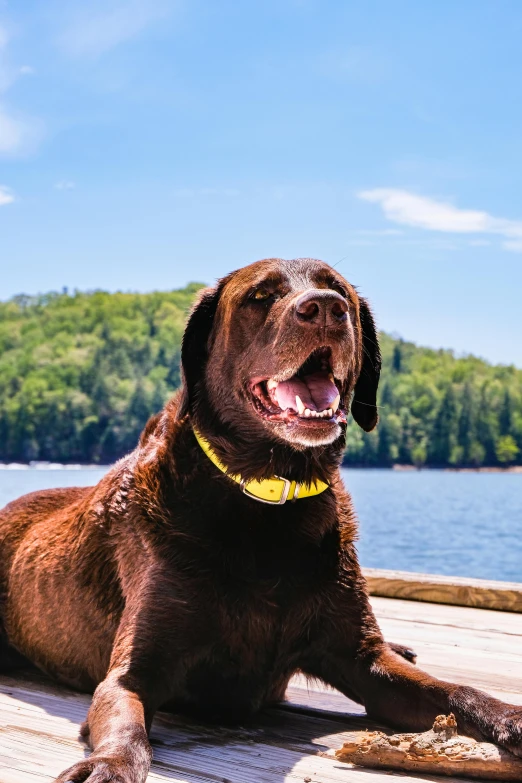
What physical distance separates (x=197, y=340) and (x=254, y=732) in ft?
3.95

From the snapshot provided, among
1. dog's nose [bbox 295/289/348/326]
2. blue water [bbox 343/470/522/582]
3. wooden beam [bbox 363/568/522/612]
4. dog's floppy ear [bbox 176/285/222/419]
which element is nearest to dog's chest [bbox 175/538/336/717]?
dog's floppy ear [bbox 176/285/222/419]

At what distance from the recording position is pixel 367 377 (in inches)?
124

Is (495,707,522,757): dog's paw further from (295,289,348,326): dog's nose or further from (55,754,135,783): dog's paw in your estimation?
(295,289,348,326): dog's nose

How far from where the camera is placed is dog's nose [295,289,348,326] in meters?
2.46

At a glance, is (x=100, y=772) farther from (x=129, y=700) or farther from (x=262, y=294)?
(x=262, y=294)

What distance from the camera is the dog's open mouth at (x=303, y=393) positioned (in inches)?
103

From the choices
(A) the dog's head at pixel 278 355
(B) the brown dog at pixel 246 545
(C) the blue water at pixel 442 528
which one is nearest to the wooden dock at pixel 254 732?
(B) the brown dog at pixel 246 545

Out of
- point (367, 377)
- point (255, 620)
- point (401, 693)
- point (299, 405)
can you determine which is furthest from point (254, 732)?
point (367, 377)

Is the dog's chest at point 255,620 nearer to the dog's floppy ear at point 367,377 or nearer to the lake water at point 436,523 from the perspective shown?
the dog's floppy ear at point 367,377

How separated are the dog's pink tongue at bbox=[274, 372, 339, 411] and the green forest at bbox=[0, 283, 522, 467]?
237 ft

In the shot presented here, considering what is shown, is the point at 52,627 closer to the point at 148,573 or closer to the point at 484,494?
the point at 148,573

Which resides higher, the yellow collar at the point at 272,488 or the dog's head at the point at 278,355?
the dog's head at the point at 278,355

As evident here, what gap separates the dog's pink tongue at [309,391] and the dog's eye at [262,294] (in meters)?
0.27

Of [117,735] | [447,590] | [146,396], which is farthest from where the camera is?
[146,396]
